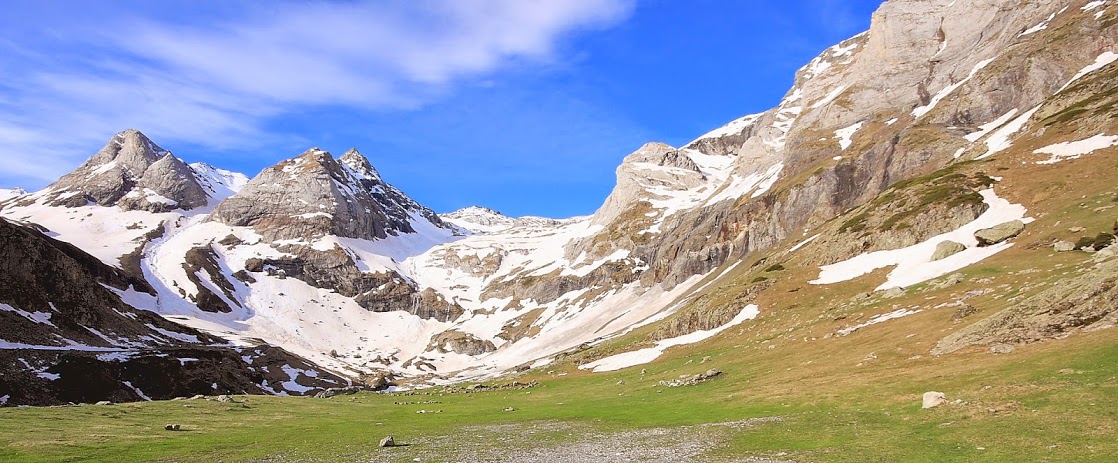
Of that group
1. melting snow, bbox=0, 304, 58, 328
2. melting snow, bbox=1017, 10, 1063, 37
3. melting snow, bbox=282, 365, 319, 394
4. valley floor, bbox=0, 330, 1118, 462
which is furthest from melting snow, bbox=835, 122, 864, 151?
melting snow, bbox=0, 304, 58, 328

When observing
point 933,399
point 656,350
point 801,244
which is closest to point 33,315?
point 656,350

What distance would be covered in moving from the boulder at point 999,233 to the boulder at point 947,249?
214 cm

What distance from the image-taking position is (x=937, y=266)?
240 ft

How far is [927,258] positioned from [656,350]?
4179cm

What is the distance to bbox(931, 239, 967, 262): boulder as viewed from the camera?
75375mm

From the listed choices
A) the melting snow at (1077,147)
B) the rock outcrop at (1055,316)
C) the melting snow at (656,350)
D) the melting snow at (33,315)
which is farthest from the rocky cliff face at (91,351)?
the melting snow at (1077,147)

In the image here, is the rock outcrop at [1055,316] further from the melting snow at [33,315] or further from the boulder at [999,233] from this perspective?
the melting snow at [33,315]

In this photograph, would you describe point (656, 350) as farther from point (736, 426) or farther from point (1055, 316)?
point (1055, 316)

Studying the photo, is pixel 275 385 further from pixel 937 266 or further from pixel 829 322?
pixel 937 266

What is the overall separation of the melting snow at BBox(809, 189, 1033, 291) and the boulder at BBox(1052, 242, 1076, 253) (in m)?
8.56

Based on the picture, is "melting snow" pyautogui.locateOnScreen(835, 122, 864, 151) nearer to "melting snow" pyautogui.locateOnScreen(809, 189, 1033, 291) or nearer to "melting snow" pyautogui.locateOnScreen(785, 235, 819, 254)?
"melting snow" pyautogui.locateOnScreen(785, 235, 819, 254)

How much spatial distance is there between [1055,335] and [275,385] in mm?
153811

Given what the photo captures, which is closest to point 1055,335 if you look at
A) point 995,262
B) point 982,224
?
point 995,262

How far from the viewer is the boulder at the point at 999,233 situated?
71.4 meters
